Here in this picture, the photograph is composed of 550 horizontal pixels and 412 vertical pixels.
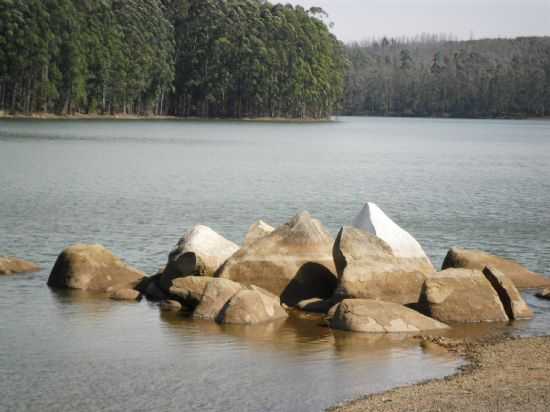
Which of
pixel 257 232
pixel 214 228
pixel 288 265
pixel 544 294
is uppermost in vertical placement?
pixel 257 232

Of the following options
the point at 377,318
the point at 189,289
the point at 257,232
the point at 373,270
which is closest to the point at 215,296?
the point at 189,289

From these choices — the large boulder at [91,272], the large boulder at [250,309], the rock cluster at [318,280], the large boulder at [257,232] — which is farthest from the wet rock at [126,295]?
the large boulder at [250,309]

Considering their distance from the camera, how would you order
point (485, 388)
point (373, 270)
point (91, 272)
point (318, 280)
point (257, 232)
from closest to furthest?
point (485, 388) < point (373, 270) < point (318, 280) < point (91, 272) < point (257, 232)

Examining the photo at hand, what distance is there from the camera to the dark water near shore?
46.8 ft

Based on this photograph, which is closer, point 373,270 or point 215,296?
point 215,296

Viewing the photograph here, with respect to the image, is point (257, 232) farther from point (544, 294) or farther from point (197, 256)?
point (544, 294)

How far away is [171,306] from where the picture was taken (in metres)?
19.8

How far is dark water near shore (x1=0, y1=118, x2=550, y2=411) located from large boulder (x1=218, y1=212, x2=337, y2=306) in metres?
1.78

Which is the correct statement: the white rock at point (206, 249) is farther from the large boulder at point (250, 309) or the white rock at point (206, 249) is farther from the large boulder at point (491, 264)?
the large boulder at point (491, 264)

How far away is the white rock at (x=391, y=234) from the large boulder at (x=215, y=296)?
3270 mm

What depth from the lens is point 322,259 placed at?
2052 centimetres

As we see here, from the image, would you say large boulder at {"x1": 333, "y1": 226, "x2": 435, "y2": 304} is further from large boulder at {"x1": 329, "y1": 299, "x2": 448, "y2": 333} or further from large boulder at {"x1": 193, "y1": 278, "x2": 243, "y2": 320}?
large boulder at {"x1": 193, "y1": 278, "x2": 243, "y2": 320}

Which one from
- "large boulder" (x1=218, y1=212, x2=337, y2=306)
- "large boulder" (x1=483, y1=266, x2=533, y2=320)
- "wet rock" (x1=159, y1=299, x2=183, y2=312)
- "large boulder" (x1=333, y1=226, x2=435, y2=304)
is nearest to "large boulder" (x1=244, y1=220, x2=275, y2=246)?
"large boulder" (x1=218, y1=212, x2=337, y2=306)

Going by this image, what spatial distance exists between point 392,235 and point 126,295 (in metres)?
5.48
